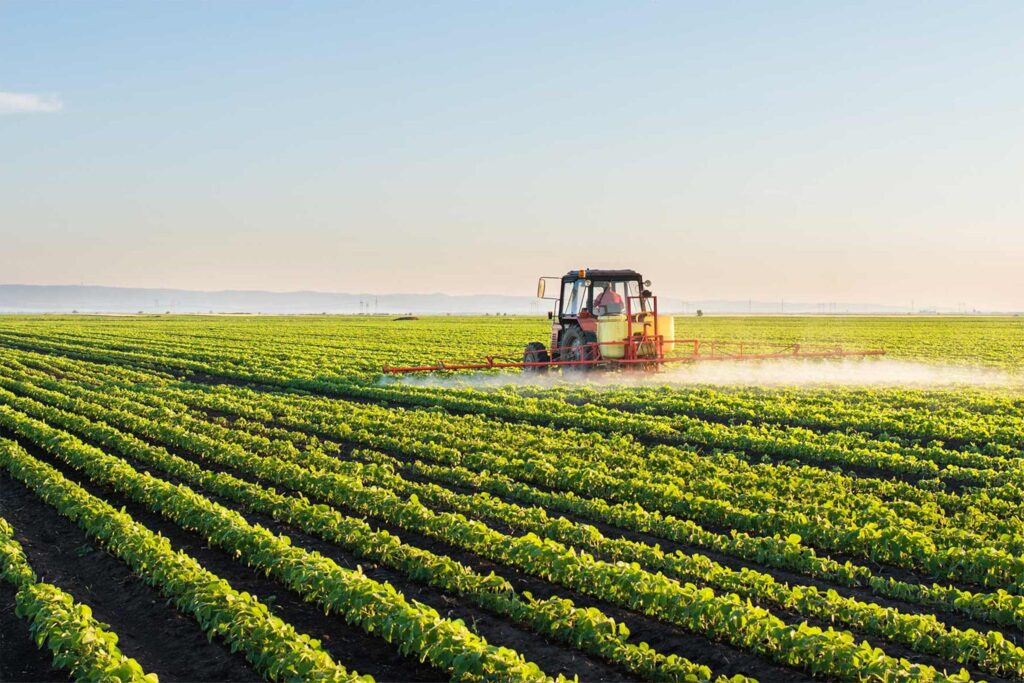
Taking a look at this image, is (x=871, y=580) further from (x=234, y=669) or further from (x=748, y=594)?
(x=234, y=669)

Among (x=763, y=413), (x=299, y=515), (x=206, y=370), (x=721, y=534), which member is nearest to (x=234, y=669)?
(x=299, y=515)

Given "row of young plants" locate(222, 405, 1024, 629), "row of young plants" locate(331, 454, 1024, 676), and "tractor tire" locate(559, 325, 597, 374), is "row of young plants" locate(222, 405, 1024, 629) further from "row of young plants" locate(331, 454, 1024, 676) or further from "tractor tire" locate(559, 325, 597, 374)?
"tractor tire" locate(559, 325, 597, 374)

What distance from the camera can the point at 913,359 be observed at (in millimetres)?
35812

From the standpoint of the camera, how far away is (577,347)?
22938 mm

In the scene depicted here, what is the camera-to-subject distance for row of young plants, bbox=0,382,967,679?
6.39m

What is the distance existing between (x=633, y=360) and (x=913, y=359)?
1813 cm

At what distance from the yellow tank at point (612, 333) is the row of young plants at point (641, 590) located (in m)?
11.7

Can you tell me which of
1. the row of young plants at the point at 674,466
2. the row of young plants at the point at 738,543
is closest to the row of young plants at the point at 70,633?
the row of young plants at the point at 738,543

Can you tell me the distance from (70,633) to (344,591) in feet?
6.65

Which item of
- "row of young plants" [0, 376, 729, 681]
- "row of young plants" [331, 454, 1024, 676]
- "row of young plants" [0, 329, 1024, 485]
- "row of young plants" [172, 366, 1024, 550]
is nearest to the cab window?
"row of young plants" [0, 329, 1024, 485]

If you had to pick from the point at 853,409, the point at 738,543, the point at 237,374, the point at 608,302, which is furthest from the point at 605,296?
the point at 738,543

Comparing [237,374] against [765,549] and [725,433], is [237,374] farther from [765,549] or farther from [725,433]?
[765,549]

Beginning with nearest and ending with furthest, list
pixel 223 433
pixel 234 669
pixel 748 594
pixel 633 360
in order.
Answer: pixel 234 669
pixel 748 594
pixel 223 433
pixel 633 360

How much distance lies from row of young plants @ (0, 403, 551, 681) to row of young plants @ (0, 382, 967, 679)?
1246 millimetres
